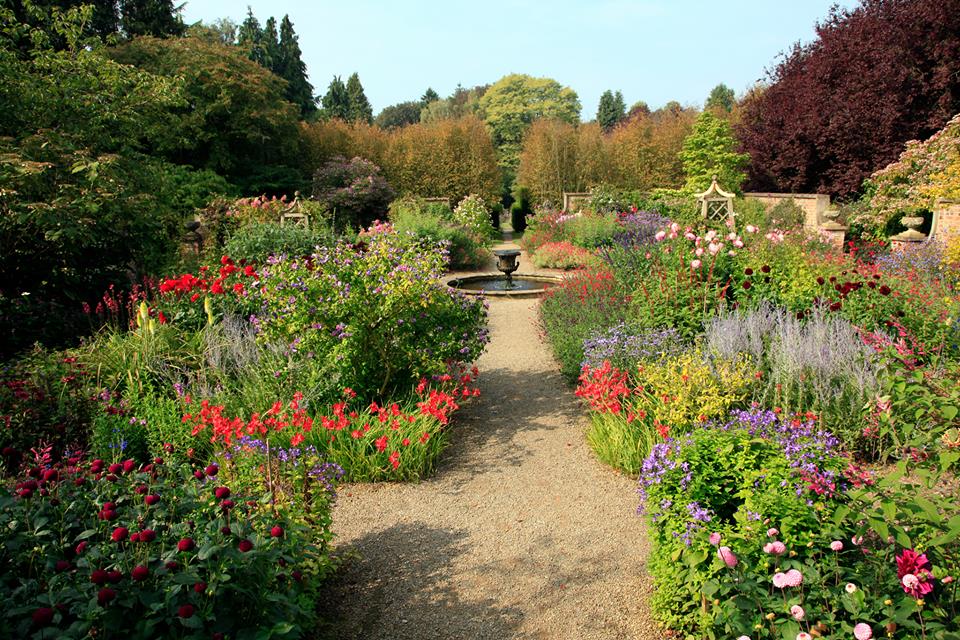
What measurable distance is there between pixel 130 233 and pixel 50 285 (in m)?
1.08

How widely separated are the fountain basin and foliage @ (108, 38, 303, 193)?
892cm

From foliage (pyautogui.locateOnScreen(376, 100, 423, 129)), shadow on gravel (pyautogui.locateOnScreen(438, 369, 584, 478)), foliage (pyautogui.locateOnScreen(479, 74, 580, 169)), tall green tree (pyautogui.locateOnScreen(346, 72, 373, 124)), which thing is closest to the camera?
shadow on gravel (pyautogui.locateOnScreen(438, 369, 584, 478))

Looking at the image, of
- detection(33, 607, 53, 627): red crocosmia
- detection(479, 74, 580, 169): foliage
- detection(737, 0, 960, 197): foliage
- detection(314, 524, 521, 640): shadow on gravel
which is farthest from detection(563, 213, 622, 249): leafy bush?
detection(479, 74, 580, 169): foliage

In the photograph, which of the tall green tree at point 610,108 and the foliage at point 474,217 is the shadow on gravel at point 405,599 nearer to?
the foliage at point 474,217

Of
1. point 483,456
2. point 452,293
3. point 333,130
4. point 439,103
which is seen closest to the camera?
point 483,456

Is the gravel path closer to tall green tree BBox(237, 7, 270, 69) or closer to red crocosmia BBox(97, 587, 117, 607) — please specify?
red crocosmia BBox(97, 587, 117, 607)

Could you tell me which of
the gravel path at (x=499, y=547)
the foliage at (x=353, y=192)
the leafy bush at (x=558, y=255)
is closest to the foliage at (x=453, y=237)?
the leafy bush at (x=558, y=255)

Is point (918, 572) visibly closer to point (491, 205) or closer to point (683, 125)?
point (491, 205)

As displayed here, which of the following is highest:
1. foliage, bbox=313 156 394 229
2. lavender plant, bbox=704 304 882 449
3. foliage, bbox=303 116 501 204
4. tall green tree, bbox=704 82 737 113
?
tall green tree, bbox=704 82 737 113

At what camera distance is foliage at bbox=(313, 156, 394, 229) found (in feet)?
60.1

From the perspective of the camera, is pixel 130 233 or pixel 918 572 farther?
pixel 130 233

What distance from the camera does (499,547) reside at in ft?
11.0

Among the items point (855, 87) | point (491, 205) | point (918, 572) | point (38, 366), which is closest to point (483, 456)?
point (918, 572)

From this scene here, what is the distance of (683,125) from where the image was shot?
23547 mm
